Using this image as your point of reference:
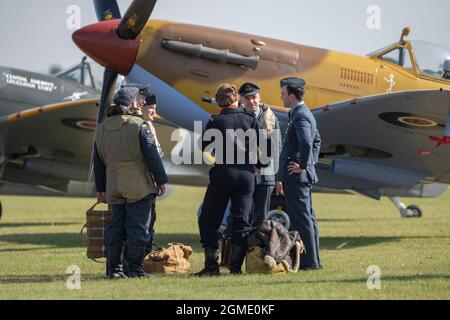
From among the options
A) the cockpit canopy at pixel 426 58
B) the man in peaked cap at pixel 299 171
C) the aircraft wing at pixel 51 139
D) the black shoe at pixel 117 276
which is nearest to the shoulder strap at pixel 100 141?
the black shoe at pixel 117 276

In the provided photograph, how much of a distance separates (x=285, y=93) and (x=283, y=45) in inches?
142

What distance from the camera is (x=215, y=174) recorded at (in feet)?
25.8

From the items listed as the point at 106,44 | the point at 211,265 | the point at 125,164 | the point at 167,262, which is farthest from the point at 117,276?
the point at 106,44

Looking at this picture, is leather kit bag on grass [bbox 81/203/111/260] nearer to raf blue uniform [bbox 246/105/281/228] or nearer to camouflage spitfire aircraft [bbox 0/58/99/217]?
raf blue uniform [bbox 246/105/281/228]

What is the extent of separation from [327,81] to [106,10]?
2.97 m

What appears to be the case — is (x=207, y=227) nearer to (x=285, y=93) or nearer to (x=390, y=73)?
(x=285, y=93)

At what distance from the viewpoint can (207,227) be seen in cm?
798

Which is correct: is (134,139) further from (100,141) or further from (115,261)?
(115,261)

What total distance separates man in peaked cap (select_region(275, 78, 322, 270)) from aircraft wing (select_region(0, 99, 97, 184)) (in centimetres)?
684

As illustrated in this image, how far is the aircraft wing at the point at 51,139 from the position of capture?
14.9 metres

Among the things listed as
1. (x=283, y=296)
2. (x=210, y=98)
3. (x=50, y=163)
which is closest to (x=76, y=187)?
(x=50, y=163)

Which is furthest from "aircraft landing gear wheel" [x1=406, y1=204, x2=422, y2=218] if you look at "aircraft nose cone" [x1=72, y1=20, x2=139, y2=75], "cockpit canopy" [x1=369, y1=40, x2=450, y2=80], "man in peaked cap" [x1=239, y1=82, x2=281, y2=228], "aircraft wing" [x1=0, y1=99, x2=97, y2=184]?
"man in peaked cap" [x1=239, y1=82, x2=281, y2=228]

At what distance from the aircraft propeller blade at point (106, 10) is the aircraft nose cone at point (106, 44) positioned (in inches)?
28.3

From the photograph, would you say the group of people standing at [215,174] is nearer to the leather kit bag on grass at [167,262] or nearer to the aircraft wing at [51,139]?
the leather kit bag on grass at [167,262]
